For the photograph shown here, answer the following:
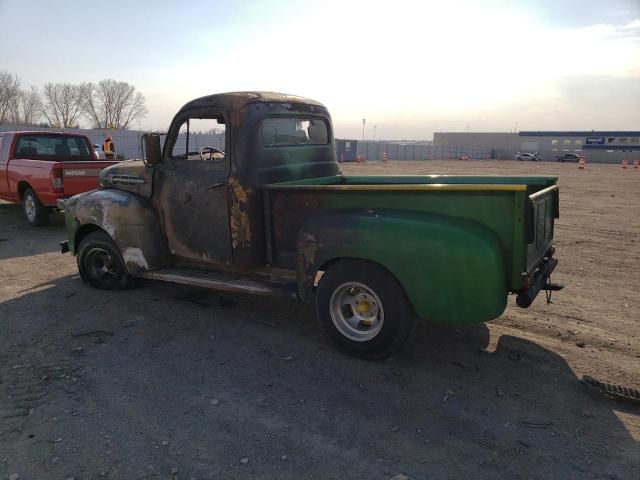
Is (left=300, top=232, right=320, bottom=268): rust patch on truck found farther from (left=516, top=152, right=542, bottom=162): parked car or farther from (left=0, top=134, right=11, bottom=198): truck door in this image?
(left=516, top=152, right=542, bottom=162): parked car

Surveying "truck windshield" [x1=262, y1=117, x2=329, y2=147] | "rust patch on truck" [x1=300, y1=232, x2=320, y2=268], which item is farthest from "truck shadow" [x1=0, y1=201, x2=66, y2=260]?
"rust patch on truck" [x1=300, y1=232, x2=320, y2=268]

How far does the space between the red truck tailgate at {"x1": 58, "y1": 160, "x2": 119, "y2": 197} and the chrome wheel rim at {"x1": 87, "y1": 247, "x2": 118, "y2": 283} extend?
369cm

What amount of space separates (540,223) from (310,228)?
192 centimetres

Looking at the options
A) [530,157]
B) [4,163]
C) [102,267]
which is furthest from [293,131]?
[530,157]

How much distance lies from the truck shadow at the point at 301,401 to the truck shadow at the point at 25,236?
3174 mm

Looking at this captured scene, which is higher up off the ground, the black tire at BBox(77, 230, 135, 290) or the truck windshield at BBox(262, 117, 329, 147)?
the truck windshield at BBox(262, 117, 329, 147)

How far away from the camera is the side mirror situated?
476cm

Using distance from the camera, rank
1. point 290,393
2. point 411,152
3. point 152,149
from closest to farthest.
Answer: point 290,393
point 152,149
point 411,152

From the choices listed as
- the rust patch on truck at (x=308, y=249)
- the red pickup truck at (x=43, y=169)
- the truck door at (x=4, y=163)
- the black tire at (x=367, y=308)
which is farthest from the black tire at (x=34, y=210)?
the black tire at (x=367, y=308)

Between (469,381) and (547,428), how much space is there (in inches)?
26.3

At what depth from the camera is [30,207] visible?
9312mm

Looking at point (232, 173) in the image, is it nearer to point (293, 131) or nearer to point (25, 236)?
point (293, 131)

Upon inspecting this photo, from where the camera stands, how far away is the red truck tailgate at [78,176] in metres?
8.47

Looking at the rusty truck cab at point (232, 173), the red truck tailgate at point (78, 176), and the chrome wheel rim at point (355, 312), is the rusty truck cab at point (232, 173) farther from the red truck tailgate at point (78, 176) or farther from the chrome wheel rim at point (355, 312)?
the red truck tailgate at point (78, 176)
